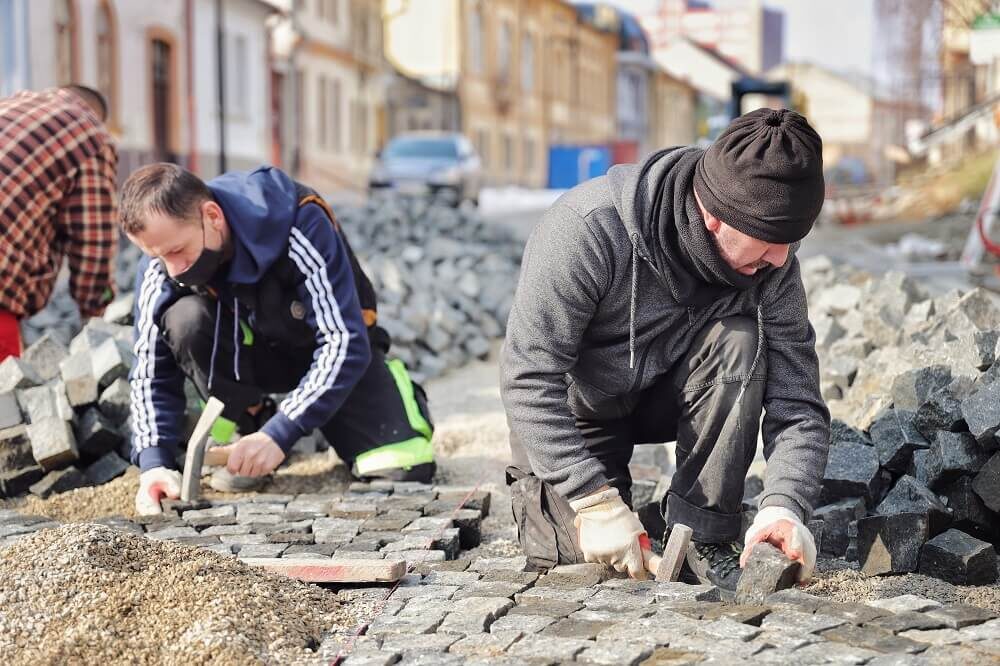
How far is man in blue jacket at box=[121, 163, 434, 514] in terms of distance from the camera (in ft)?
12.7

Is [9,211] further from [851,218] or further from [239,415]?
[851,218]

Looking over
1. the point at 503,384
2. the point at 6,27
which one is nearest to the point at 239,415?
the point at 503,384

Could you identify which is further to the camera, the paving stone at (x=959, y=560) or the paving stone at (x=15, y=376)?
the paving stone at (x=15, y=376)

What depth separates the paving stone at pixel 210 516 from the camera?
148 inches

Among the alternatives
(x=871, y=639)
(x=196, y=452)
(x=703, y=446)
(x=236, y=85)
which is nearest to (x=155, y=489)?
(x=196, y=452)

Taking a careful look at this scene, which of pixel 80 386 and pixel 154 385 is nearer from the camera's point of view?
pixel 154 385

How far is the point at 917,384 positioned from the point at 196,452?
2.38m

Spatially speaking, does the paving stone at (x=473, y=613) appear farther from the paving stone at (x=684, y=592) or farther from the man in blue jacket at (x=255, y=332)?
the man in blue jacket at (x=255, y=332)

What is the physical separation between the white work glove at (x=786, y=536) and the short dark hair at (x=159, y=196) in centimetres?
197

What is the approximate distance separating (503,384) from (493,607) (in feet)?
2.01

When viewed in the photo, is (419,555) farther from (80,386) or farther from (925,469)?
(80,386)

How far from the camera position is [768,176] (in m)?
2.76

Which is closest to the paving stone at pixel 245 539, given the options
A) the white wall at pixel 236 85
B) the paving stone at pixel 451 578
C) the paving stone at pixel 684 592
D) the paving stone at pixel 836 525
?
the paving stone at pixel 451 578

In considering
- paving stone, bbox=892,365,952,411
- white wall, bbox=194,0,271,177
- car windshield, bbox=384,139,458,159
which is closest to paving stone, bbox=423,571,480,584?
paving stone, bbox=892,365,952,411
